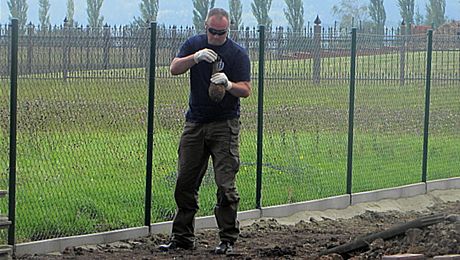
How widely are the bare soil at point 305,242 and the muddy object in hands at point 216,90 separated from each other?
4.70 ft

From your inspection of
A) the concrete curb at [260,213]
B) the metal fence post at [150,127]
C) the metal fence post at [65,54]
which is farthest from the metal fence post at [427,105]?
the metal fence post at [65,54]

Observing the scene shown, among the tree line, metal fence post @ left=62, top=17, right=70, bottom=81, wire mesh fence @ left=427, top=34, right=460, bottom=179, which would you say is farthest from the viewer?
the tree line

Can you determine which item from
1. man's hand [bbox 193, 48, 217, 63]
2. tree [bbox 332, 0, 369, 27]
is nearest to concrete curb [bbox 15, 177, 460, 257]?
man's hand [bbox 193, 48, 217, 63]

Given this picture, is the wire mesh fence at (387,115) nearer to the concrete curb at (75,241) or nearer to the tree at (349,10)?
the concrete curb at (75,241)

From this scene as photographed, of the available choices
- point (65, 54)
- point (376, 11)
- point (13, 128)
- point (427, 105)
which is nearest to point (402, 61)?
point (427, 105)

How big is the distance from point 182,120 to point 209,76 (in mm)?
1668

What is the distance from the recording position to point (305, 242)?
11266 millimetres

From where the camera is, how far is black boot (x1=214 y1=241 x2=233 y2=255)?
34.7 ft

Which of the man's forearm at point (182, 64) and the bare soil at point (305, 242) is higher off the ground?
the man's forearm at point (182, 64)

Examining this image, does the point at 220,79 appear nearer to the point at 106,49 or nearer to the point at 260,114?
A: the point at 106,49

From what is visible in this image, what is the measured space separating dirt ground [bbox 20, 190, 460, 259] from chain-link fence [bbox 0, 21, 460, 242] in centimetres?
37

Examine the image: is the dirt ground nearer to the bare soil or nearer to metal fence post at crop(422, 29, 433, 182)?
the bare soil

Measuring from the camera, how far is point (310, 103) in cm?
1370

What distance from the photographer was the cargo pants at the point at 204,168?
10562 millimetres
